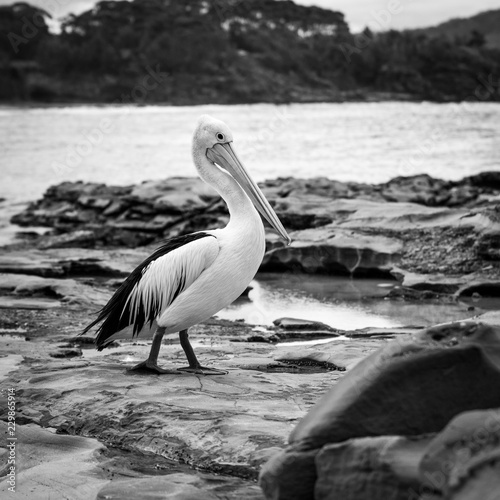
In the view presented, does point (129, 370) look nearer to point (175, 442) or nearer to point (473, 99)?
point (175, 442)

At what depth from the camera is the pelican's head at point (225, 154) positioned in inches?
210

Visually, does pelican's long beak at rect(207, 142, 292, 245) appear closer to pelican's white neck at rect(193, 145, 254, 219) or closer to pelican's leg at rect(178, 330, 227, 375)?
pelican's white neck at rect(193, 145, 254, 219)

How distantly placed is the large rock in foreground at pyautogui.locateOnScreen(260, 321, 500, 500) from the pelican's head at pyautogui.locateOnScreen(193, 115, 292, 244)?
2604mm

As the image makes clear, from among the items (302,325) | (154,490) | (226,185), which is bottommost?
(302,325)

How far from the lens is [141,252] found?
10.9m

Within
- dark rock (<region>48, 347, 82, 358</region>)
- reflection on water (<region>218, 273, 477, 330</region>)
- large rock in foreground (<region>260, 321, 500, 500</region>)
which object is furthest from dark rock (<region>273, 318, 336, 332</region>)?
large rock in foreground (<region>260, 321, 500, 500</region>)

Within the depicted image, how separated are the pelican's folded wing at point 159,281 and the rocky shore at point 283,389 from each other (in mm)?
326

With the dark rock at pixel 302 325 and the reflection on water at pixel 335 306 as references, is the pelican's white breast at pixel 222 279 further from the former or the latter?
the reflection on water at pixel 335 306

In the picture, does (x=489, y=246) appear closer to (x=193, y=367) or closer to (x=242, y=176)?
(x=242, y=176)

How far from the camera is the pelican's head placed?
534 centimetres

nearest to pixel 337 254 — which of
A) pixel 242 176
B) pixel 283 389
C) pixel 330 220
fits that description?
pixel 330 220

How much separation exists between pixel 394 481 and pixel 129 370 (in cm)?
271

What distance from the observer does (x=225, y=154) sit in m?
5.36

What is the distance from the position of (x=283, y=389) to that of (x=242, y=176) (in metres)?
1.51
